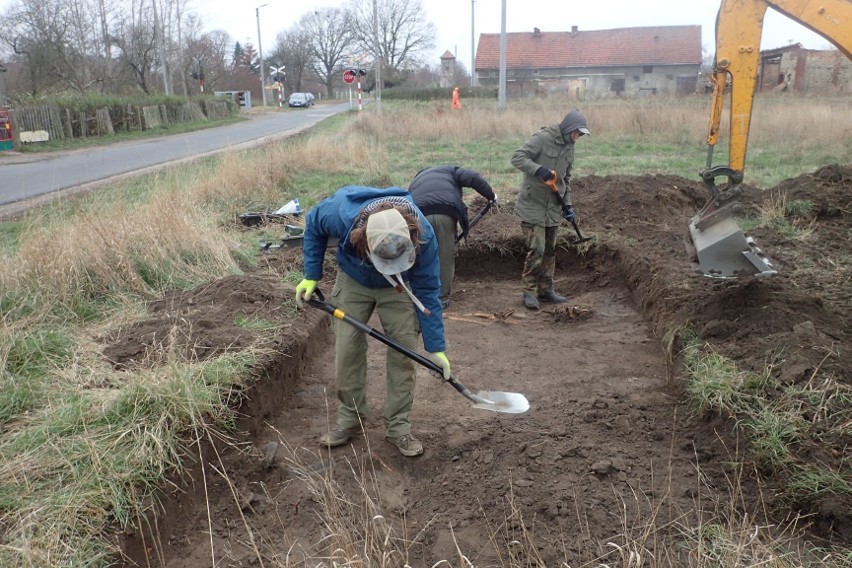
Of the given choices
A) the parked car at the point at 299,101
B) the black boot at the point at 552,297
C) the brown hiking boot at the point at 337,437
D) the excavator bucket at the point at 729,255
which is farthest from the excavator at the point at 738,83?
the parked car at the point at 299,101

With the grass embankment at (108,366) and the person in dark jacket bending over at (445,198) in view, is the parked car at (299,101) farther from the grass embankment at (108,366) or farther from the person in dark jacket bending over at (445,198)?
the person in dark jacket bending over at (445,198)

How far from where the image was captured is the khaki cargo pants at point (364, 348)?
374cm

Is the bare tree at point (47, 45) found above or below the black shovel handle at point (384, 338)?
above

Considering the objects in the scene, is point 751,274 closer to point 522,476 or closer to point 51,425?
point 522,476

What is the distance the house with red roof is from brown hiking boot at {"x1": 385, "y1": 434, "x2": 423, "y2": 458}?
4190 cm

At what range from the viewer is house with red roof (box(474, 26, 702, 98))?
45094mm

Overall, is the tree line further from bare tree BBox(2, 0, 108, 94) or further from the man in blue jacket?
the man in blue jacket

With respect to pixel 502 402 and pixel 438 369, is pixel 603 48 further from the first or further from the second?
pixel 438 369

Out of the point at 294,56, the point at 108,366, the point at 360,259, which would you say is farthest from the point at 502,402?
the point at 294,56

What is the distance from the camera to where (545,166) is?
5922 mm

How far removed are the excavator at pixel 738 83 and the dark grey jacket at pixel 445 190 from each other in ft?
7.17

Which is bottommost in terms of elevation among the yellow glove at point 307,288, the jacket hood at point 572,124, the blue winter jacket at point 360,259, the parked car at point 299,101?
the yellow glove at point 307,288

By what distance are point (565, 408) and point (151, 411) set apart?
2.57 m

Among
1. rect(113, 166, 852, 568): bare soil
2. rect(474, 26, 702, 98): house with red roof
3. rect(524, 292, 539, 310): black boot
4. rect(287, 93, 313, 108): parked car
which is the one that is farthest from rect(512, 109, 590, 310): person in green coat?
rect(287, 93, 313, 108): parked car
